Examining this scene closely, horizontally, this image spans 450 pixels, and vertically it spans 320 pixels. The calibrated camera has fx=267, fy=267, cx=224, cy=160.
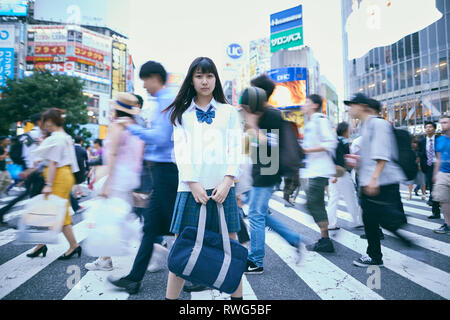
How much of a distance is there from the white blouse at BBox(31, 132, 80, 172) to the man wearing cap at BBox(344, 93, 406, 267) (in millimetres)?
3120

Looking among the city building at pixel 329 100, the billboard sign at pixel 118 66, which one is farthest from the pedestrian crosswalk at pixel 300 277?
the city building at pixel 329 100

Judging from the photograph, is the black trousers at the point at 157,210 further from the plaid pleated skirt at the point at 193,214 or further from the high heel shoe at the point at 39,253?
the high heel shoe at the point at 39,253

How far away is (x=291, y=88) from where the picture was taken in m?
37.5

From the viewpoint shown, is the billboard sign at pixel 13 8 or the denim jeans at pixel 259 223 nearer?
the denim jeans at pixel 259 223

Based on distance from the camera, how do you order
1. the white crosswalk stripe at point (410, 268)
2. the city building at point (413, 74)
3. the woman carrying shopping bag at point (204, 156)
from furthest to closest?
the city building at point (413, 74) < the white crosswalk stripe at point (410, 268) < the woman carrying shopping bag at point (204, 156)

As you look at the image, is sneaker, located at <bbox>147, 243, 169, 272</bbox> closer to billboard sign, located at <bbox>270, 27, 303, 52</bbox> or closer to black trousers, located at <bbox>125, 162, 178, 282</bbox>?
black trousers, located at <bbox>125, 162, 178, 282</bbox>

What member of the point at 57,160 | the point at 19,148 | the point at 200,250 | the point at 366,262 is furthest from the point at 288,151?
the point at 19,148

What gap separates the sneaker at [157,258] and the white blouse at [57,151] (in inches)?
54.1

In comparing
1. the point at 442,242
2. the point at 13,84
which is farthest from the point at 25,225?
the point at 13,84

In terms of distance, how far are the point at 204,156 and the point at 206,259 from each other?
22.6 inches

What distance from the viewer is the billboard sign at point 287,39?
26.2 m

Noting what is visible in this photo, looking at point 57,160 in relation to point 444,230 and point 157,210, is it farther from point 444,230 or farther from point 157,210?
point 444,230

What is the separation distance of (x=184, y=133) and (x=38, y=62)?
47.2 meters
